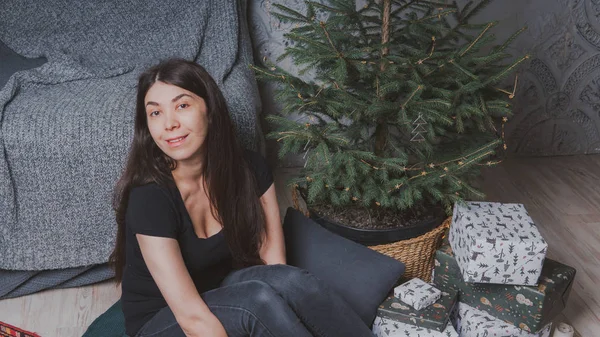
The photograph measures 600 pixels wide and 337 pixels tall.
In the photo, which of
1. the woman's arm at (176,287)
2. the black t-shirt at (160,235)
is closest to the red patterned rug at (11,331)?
the black t-shirt at (160,235)

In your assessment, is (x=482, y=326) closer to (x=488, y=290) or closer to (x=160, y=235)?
(x=488, y=290)

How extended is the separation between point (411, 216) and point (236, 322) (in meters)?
0.75

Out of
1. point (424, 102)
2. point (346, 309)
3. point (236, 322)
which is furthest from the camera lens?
point (424, 102)

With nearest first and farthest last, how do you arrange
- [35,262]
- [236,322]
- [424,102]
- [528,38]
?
[236,322] → [424,102] → [35,262] → [528,38]

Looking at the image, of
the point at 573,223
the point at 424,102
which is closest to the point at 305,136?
the point at 424,102

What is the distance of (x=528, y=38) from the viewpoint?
2.72 metres

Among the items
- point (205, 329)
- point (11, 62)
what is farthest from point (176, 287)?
point (11, 62)

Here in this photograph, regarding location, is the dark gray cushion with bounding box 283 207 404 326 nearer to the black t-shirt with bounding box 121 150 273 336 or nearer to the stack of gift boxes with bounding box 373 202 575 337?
the stack of gift boxes with bounding box 373 202 575 337

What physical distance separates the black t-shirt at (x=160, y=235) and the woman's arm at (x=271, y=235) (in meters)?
0.09

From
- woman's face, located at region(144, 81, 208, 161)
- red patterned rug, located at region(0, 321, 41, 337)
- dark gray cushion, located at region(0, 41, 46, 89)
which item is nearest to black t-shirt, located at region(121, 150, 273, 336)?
woman's face, located at region(144, 81, 208, 161)

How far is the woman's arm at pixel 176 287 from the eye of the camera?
1.35 meters

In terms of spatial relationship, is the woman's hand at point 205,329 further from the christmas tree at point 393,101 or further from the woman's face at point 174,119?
the christmas tree at point 393,101

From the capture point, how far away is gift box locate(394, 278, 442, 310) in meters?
1.63

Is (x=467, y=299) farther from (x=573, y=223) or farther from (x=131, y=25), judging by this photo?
(x=131, y=25)
